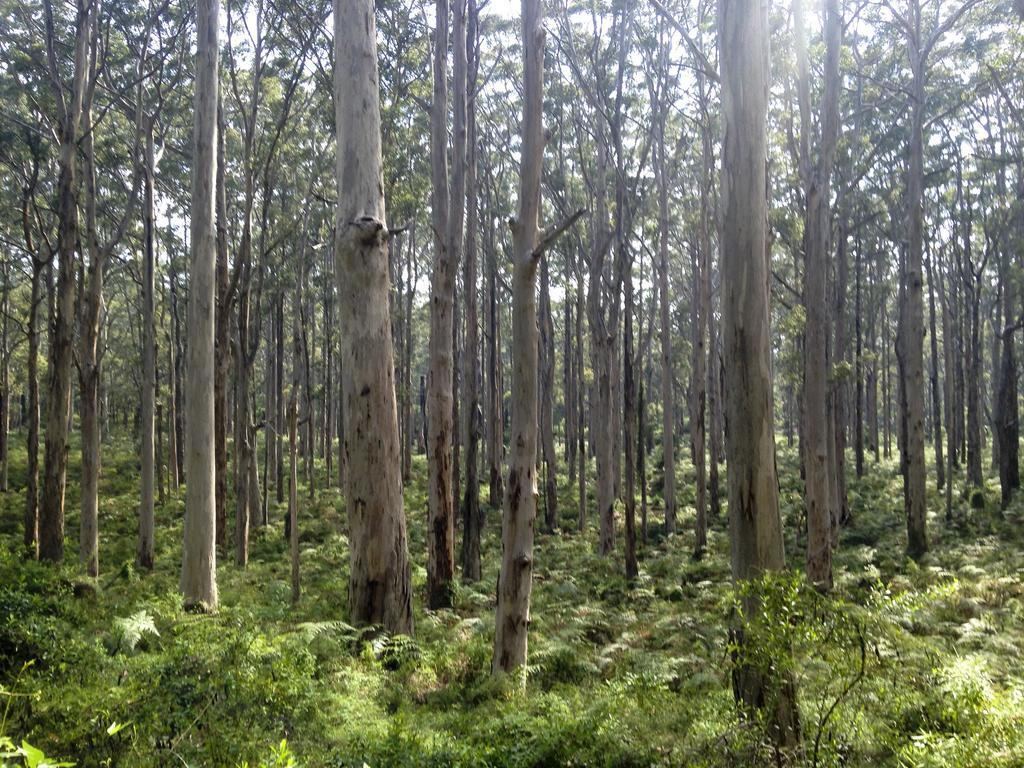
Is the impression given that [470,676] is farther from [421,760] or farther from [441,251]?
[441,251]

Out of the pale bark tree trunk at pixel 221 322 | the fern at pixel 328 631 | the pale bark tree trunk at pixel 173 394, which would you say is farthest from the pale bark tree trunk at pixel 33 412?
the fern at pixel 328 631

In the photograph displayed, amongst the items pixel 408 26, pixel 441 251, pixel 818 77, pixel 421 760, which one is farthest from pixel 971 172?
pixel 421 760

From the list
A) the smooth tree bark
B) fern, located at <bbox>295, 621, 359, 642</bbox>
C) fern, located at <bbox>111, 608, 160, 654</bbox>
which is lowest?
fern, located at <bbox>295, 621, 359, 642</bbox>

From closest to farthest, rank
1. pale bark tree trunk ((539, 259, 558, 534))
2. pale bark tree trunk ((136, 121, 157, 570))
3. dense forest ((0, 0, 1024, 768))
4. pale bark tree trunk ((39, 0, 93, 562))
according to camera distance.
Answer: dense forest ((0, 0, 1024, 768)), pale bark tree trunk ((39, 0, 93, 562)), pale bark tree trunk ((136, 121, 157, 570)), pale bark tree trunk ((539, 259, 558, 534))

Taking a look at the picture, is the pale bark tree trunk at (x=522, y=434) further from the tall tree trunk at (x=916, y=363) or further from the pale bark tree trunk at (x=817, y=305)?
the tall tree trunk at (x=916, y=363)

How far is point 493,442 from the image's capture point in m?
19.1

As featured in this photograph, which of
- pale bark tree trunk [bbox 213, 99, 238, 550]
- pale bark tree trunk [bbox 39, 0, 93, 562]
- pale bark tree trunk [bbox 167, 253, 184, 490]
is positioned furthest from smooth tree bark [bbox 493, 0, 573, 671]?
pale bark tree trunk [bbox 167, 253, 184, 490]

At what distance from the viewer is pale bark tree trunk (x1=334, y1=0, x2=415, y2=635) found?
7.03m

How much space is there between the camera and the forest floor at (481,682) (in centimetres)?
379

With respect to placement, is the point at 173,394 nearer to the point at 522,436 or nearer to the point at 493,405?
the point at 493,405

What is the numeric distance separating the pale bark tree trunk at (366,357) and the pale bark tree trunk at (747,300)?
3.49 meters

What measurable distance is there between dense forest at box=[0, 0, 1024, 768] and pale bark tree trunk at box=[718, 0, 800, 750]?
2cm

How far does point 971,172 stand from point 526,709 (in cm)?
2432

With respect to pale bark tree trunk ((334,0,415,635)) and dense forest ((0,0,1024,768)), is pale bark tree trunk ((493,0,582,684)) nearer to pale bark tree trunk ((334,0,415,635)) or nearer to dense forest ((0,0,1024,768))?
dense forest ((0,0,1024,768))
